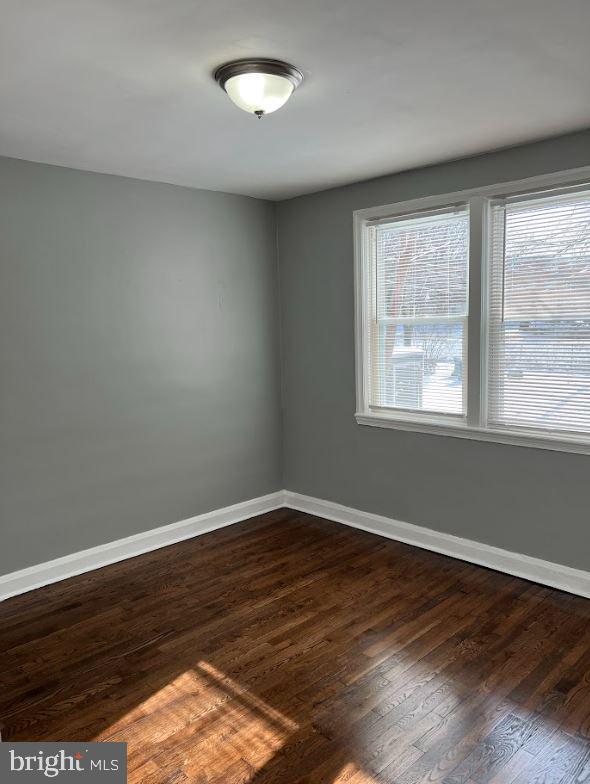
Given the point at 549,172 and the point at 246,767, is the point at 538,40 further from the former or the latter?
the point at 246,767

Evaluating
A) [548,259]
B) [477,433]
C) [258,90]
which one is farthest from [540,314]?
[258,90]

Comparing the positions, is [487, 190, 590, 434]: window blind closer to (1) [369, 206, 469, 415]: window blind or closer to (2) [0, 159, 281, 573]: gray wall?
(1) [369, 206, 469, 415]: window blind

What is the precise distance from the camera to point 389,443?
167 inches

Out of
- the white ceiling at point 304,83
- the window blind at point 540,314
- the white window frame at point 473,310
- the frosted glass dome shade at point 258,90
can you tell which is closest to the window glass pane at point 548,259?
the window blind at point 540,314

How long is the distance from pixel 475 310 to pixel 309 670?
88.8 inches

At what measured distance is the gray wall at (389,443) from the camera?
3.37 meters

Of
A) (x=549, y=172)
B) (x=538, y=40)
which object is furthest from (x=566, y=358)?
(x=538, y=40)

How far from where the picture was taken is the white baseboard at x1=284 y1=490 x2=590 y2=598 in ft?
11.1

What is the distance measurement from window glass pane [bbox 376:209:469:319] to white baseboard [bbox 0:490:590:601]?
1.49 meters

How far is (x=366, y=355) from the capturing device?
4344 mm

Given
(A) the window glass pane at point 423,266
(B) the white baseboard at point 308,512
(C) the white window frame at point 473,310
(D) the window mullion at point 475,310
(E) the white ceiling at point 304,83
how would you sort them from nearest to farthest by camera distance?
(E) the white ceiling at point 304,83
(C) the white window frame at point 473,310
(B) the white baseboard at point 308,512
(D) the window mullion at point 475,310
(A) the window glass pane at point 423,266

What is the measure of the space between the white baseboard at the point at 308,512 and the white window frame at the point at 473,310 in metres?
0.70

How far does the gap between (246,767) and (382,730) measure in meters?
0.54

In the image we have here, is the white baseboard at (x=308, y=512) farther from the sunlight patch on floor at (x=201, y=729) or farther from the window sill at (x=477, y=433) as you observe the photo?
the sunlight patch on floor at (x=201, y=729)
